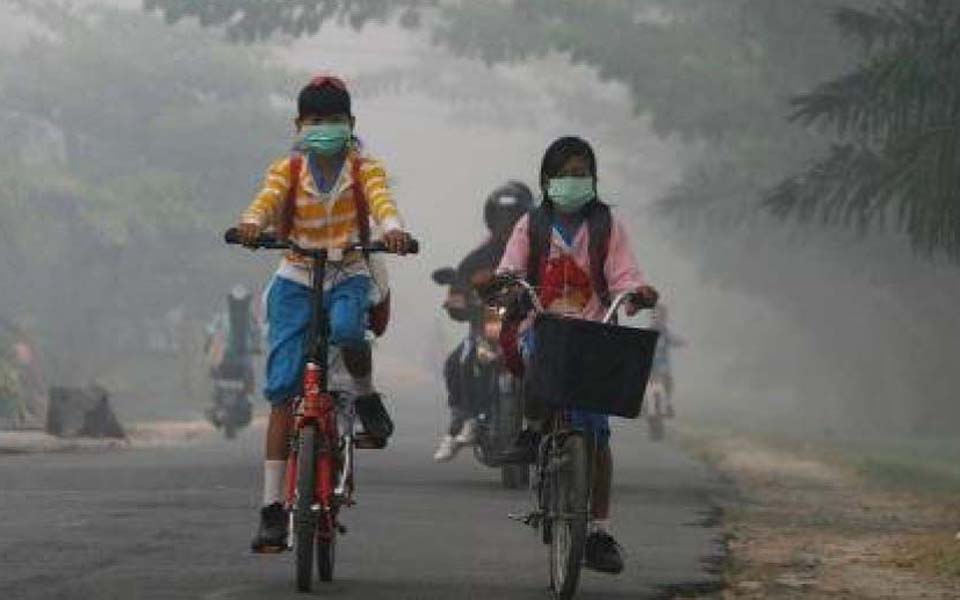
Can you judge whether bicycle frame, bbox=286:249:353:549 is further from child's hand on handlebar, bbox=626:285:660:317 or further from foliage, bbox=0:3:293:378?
foliage, bbox=0:3:293:378

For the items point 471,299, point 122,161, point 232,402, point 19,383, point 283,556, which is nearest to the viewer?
point 283,556

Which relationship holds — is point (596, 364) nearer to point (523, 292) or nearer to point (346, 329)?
point (523, 292)

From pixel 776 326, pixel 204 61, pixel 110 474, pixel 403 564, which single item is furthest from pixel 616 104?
pixel 403 564

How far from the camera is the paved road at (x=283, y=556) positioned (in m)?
9.66

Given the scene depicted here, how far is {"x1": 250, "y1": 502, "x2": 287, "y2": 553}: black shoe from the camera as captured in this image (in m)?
9.39

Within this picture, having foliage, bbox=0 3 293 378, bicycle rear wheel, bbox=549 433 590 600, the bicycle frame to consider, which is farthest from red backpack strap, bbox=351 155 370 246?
foliage, bbox=0 3 293 378

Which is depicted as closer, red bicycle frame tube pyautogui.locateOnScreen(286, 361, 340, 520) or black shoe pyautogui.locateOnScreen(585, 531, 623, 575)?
red bicycle frame tube pyautogui.locateOnScreen(286, 361, 340, 520)

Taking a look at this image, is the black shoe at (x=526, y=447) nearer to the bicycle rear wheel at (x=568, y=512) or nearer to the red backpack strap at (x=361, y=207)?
the bicycle rear wheel at (x=568, y=512)

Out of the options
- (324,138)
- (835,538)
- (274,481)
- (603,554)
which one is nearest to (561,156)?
(324,138)

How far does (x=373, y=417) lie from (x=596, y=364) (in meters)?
1.16

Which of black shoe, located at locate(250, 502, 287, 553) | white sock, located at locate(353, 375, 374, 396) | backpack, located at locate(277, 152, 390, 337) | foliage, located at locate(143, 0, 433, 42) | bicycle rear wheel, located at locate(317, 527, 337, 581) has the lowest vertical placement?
bicycle rear wheel, located at locate(317, 527, 337, 581)

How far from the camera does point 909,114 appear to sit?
20188 millimetres

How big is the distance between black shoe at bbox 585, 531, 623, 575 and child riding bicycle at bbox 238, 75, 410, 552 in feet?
3.36

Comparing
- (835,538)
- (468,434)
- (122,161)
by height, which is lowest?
(835,538)
